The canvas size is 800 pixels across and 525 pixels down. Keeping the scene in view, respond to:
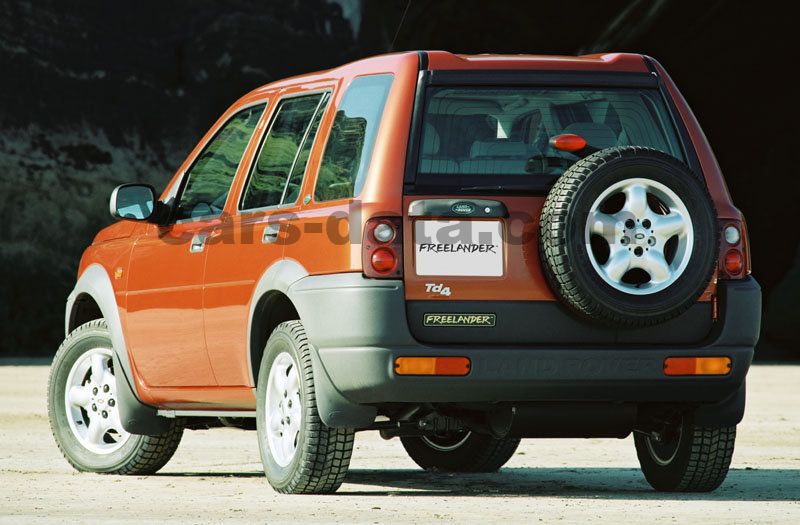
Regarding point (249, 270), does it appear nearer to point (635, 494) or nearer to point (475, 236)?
point (475, 236)

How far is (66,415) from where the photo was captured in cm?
945

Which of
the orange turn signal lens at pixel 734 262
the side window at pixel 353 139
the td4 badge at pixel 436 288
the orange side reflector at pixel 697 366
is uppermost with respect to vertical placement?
the side window at pixel 353 139

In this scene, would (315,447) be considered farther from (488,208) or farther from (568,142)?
(568,142)

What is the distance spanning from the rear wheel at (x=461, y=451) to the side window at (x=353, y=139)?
243cm

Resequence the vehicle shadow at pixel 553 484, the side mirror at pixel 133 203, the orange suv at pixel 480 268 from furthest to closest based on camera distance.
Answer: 1. the side mirror at pixel 133 203
2. the vehicle shadow at pixel 553 484
3. the orange suv at pixel 480 268

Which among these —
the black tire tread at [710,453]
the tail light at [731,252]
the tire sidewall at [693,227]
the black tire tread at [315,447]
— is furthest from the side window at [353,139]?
the black tire tread at [710,453]

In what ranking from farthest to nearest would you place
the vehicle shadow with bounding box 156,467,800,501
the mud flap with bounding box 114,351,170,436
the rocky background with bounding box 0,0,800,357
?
the rocky background with bounding box 0,0,800,357 → the mud flap with bounding box 114,351,170,436 → the vehicle shadow with bounding box 156,467,800,501

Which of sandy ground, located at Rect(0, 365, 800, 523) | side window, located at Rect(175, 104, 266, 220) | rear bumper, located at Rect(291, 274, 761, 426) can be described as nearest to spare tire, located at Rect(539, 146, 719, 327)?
rear bumper, located at Rect(291, 274, 761, 426)

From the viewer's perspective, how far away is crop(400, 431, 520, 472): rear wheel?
30.9 ft

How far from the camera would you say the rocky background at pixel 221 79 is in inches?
998

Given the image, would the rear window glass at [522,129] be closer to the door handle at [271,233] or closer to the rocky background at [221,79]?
the door handle at [271,233]

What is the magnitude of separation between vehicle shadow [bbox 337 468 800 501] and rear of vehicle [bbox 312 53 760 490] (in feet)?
2.12

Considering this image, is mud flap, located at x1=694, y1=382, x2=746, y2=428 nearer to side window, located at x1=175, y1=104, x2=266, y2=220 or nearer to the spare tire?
the spare tire

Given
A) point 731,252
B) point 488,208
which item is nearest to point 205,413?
point 488,208
